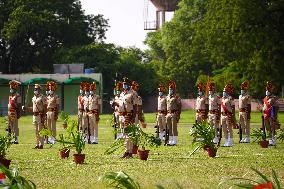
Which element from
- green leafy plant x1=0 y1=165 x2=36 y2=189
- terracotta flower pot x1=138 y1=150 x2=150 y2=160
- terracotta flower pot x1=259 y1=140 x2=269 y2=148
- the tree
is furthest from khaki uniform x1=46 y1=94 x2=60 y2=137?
the tree

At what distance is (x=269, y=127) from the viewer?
90.8ft

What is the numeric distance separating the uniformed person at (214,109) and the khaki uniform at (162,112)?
5.97ft

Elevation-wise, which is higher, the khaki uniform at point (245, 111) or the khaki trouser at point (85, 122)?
the khaki uniform at point (245, 111)

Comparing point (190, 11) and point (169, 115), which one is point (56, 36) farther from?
point (169, 115)

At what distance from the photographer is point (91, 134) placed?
29922mm

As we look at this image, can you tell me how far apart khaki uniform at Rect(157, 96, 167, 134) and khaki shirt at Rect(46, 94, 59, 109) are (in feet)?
12.5

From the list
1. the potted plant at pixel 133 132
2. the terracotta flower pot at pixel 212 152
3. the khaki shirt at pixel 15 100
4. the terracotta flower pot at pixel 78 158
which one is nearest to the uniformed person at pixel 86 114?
the khaki shirt at pixel 15 100

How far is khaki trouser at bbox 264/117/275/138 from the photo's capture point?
87.9 feet

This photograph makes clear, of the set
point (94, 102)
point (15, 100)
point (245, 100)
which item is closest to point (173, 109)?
point (245, 100)

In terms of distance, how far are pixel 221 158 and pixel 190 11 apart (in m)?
71.6

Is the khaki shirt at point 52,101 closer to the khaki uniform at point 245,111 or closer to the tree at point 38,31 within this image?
the khaki uniform at point 245,111

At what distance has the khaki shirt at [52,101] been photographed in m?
28.6

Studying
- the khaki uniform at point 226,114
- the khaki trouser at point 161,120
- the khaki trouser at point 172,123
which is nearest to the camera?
the khaki uniform at point 226,114

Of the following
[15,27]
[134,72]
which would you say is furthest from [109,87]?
[15,27]
